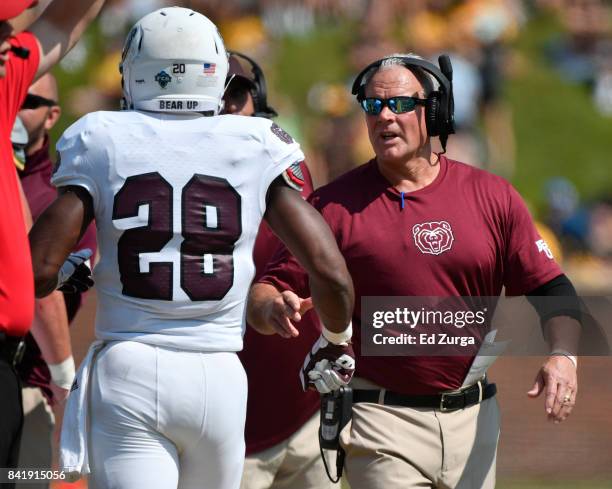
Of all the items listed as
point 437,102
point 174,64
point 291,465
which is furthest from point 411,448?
point 174,64

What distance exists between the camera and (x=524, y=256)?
444cm

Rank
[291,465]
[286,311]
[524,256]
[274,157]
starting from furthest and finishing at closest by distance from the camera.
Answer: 1. [291,465]
2. [524,256]
3. [286,311]
4. [274,157]

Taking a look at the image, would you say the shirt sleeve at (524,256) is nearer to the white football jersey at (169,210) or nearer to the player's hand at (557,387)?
the player's hand at (557,387)

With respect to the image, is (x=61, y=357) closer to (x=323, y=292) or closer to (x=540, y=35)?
(x=323, y=292)

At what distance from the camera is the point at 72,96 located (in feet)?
43.7

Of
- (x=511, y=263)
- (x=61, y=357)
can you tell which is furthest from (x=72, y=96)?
(x=511, y=263)

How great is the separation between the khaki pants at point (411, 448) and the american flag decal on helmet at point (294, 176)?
A: 114cm

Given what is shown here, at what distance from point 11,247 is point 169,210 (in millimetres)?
502

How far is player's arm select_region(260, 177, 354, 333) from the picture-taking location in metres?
3.60

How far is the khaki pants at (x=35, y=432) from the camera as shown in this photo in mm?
5191

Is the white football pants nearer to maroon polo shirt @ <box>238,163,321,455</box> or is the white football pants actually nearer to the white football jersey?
the white football jersey

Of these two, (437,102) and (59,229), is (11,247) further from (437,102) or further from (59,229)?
(437,102)

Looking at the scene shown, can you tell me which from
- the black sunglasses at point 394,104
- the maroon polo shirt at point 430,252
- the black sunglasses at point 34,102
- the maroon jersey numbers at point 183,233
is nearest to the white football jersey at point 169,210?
the maroon jersey numbers at point 183,233

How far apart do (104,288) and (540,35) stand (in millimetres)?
12690
